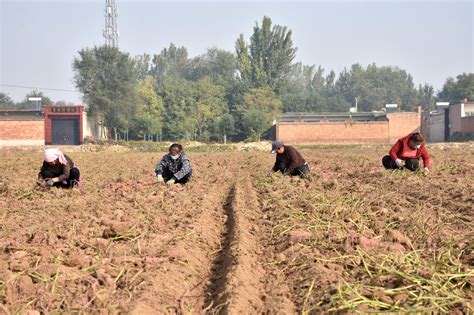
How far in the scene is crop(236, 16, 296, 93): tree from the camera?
66938 millimetres

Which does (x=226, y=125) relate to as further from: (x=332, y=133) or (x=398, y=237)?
(x=398, y=237)

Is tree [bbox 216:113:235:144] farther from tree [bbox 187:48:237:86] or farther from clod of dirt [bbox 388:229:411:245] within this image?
clod of dirt [bbox 388:229:411:245]

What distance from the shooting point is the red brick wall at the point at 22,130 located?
136ft

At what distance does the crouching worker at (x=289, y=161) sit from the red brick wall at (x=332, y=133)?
34751mm

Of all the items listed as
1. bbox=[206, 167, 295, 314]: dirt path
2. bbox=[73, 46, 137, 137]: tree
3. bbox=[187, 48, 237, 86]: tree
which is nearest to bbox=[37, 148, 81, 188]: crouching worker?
bbox=[206, 167, 295, 314]: dirt path

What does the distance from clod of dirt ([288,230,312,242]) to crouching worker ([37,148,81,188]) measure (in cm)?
516

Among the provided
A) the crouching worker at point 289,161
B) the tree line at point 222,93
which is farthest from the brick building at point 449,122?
the crouching worker at point 289,161

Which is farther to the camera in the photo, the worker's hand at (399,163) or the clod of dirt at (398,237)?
the worker's hand at (399,163)

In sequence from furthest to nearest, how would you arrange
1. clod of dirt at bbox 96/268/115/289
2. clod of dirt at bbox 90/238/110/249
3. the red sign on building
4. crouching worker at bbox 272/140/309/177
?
1. the red sign on building
2. crouching worker at bbox 272/140/309/177
3. clod of dirt at bbox 90/238/110/249
4. clod of dirt at bbox 96/268/115/289

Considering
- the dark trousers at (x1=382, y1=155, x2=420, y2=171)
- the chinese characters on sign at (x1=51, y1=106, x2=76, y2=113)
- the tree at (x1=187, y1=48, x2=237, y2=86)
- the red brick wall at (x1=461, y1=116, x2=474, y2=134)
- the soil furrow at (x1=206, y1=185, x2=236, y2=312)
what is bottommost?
the soil furrow at (x1=206, y1=185, x2=236, y2=312)

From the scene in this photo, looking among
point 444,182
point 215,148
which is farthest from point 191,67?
point 444,182

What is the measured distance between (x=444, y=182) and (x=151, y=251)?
6623 millimetres

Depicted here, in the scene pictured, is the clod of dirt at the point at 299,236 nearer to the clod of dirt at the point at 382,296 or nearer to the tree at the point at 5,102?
the clod of dirt at the point at 382,296

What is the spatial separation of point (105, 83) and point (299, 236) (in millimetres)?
46264
